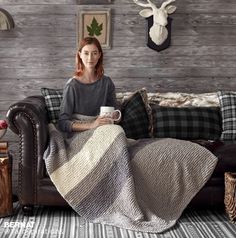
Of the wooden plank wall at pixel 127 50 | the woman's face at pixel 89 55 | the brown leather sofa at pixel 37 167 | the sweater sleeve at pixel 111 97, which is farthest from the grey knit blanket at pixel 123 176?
the wooden plank wall at pixel 127 50

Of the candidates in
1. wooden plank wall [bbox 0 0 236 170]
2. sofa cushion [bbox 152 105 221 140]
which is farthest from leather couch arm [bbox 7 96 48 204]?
wooden plank wall [bbox 0 0 236 170]

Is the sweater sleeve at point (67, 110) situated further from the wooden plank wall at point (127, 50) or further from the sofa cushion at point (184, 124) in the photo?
the wooden plank wall at point (127, 50)

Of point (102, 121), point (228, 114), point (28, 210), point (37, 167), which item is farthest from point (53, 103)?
point (228, 114)

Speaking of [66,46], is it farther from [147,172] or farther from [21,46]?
[147,172]

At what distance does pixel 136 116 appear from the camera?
359cm

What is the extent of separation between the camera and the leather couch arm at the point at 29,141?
305cm

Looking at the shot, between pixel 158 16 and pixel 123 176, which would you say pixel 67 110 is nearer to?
pixel 123 176

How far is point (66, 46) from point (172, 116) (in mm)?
1105

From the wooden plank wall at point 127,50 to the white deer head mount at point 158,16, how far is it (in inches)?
3.1

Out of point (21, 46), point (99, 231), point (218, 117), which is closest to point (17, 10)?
point (21, 46)

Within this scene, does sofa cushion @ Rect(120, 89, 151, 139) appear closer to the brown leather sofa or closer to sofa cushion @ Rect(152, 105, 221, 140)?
sofa cushion @ Rect(152, 105, 221, 140)

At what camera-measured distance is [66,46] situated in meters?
4.11

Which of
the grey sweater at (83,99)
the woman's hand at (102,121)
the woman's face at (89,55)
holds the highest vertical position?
the woman's face at (89,55)

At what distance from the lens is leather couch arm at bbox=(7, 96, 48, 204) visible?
10.0 ft
